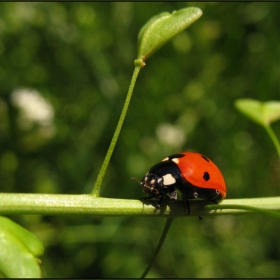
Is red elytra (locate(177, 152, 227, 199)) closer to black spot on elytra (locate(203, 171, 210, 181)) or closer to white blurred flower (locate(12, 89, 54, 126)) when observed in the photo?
black spot on elytra (locate(203, 171, 210, 181))

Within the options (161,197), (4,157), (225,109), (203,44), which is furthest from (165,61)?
(161,197)

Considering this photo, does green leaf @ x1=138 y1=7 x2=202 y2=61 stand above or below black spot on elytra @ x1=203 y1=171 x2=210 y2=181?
above

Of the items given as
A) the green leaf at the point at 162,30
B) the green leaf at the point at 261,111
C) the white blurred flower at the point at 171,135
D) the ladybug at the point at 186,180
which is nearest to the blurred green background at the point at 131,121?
the white blurred flower at the point at 171,135

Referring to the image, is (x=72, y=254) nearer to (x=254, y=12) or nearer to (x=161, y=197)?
(x=161, y=197)

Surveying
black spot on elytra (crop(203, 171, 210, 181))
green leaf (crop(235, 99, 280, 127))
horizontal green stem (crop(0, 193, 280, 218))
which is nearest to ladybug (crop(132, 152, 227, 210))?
black spot on elytra (crop(203, 171, 210, 181))

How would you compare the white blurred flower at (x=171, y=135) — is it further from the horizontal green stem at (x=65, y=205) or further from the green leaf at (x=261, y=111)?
the horizontal green stem at (x=65, y=205)

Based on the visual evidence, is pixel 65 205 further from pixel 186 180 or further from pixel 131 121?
pixel 131 121
